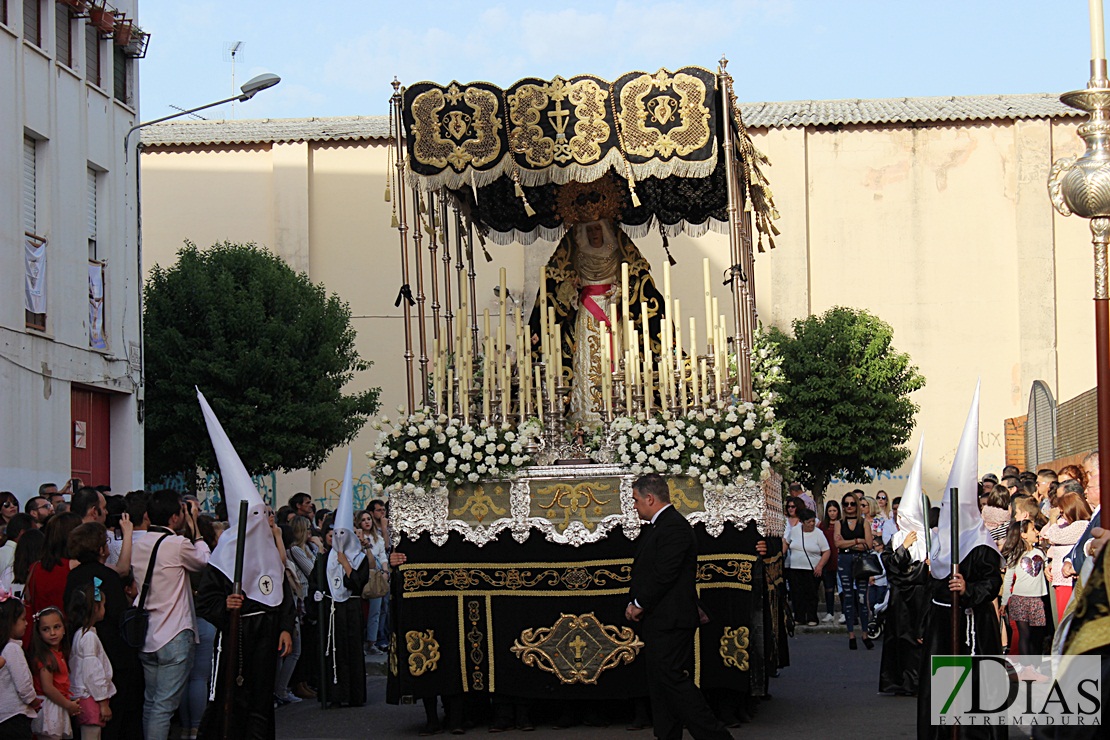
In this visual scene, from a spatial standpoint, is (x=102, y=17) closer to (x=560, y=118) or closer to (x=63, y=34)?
(x=63, y=34)

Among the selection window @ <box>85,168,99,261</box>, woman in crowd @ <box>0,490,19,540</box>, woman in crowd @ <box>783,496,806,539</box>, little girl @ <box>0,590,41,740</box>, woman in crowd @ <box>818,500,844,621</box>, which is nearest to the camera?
little girl @ <box>0,590,41,740</box>

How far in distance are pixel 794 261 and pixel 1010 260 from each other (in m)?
4.52

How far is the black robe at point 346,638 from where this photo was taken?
12.7 metres

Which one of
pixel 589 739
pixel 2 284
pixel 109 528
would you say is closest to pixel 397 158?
pixel 109 528

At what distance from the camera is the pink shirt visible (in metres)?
9.12

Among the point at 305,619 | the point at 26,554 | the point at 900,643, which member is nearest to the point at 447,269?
the point at 305,619

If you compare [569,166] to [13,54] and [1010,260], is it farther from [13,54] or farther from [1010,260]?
[1010,260]

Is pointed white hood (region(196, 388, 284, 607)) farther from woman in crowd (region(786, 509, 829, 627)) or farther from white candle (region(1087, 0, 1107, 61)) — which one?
woman in crowd (region(786, 509, 829, 627))

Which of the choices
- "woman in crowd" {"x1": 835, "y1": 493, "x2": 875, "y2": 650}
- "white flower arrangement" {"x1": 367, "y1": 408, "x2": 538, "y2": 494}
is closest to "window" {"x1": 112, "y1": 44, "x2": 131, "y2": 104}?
"woman in crowd" {"x1": 835, "y1": 493, "x2": 875, "y2": 650}

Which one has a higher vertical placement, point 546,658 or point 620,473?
point 620,473

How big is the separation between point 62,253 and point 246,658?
1275 cm

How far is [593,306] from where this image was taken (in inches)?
481

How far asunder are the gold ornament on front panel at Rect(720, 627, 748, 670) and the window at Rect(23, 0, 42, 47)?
13546 mm

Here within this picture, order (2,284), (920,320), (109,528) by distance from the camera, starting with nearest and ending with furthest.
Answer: (109,528) < (2,284) < (920,320)
